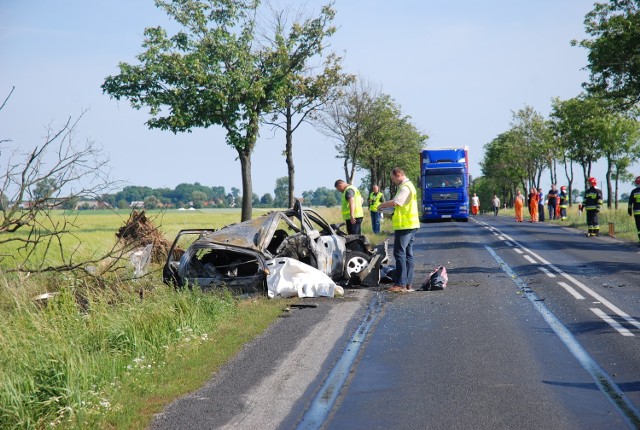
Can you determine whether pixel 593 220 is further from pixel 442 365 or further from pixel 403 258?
pixel 442 365

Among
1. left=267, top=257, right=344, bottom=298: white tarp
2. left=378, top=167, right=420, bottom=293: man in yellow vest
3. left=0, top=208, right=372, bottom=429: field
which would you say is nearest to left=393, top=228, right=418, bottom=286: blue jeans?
left=378, top=167, right=420, bottom=293: man in yellow vest

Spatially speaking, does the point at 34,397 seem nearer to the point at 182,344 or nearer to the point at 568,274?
the point at 182,344

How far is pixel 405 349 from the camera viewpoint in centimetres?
796

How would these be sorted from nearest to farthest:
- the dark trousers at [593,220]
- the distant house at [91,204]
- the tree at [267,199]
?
the distant house at [91,204]
the dark trousers at [593,220]
the tree at [267,199]

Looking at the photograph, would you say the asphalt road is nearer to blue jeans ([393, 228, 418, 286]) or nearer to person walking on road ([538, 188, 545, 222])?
blue jeans ([393, 228, 418, 286])

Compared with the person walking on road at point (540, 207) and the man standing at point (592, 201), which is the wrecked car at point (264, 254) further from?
the person walking on road at point (540, 207)

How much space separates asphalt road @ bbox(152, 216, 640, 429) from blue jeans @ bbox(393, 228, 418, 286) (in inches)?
16.7

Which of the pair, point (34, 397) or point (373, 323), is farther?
point (373, 323)

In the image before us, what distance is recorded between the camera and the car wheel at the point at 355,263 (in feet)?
43.5

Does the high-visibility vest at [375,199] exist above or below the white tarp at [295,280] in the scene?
above

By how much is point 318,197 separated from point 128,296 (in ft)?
603

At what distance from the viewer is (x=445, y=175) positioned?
121 ft

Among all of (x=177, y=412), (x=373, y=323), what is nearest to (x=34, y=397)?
(x=177, y=412)

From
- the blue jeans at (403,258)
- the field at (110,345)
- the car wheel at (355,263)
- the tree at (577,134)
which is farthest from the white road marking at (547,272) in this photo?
the tree at (577,134)
